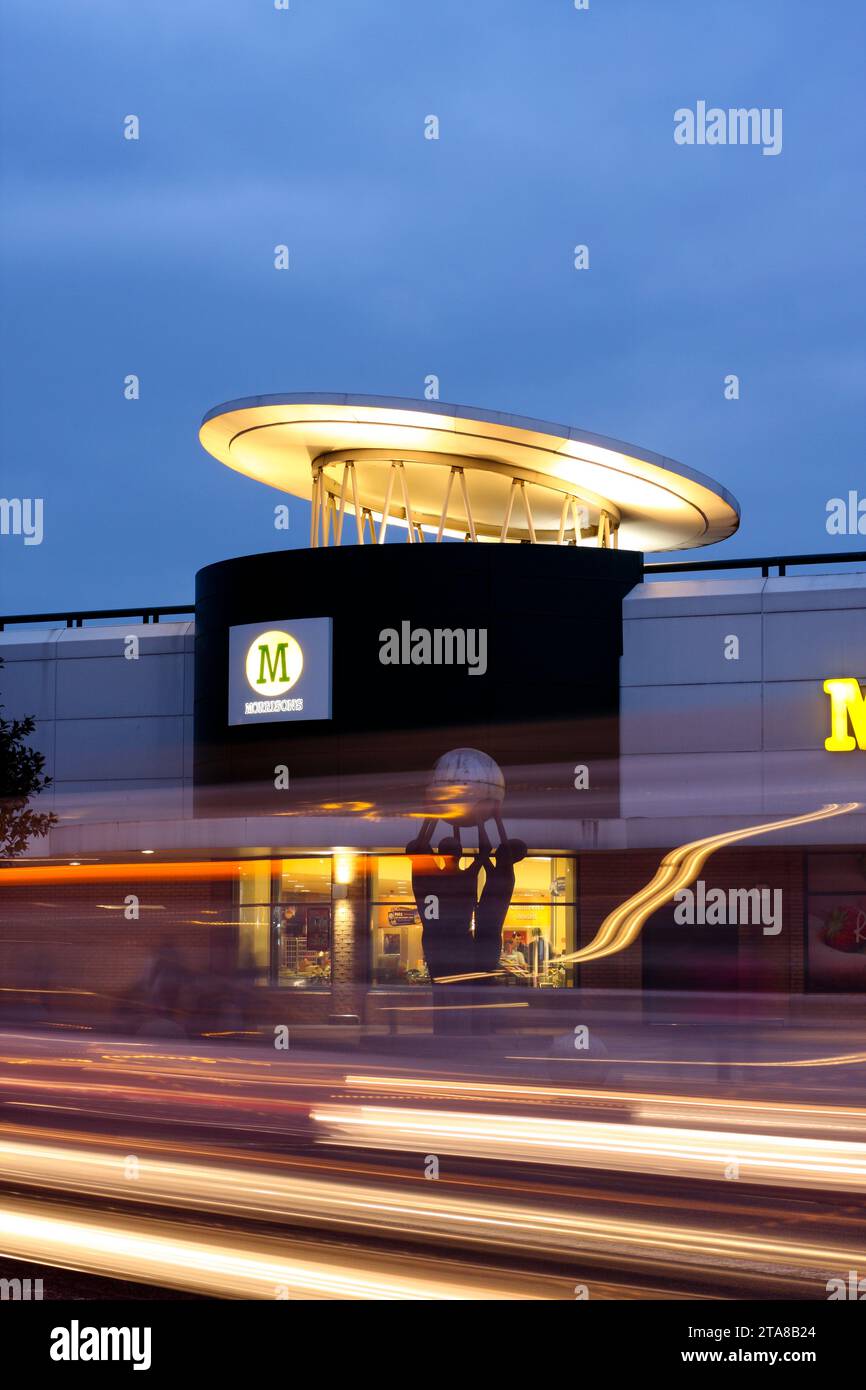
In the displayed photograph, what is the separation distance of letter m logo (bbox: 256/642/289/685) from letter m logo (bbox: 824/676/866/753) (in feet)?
33.5

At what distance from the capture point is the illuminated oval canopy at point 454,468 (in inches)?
1101

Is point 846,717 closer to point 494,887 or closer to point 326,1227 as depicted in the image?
point 494,887

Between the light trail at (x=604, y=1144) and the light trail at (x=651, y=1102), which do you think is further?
the light trail at (x=651, y=1102)

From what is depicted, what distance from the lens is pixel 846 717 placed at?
89.9 feet

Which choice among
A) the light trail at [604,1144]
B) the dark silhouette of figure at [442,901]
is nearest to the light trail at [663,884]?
the dark silhouette of figure at [442,901]

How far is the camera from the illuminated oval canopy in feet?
91.7

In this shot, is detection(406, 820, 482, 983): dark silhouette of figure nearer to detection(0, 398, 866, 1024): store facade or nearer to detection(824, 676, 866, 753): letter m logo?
detection(0, 398, 866, 1024): store facade

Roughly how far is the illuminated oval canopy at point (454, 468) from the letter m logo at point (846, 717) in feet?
17.6

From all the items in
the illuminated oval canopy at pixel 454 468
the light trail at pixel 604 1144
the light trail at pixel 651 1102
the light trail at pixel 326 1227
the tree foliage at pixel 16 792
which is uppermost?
the illuminated oval canopy at pixel 454 468

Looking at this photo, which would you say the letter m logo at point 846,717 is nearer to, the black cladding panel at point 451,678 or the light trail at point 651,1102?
the black cladding panel at point 451,678

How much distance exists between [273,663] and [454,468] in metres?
5.20

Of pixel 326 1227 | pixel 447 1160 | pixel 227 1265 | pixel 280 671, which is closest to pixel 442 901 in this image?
pixel 280 671
